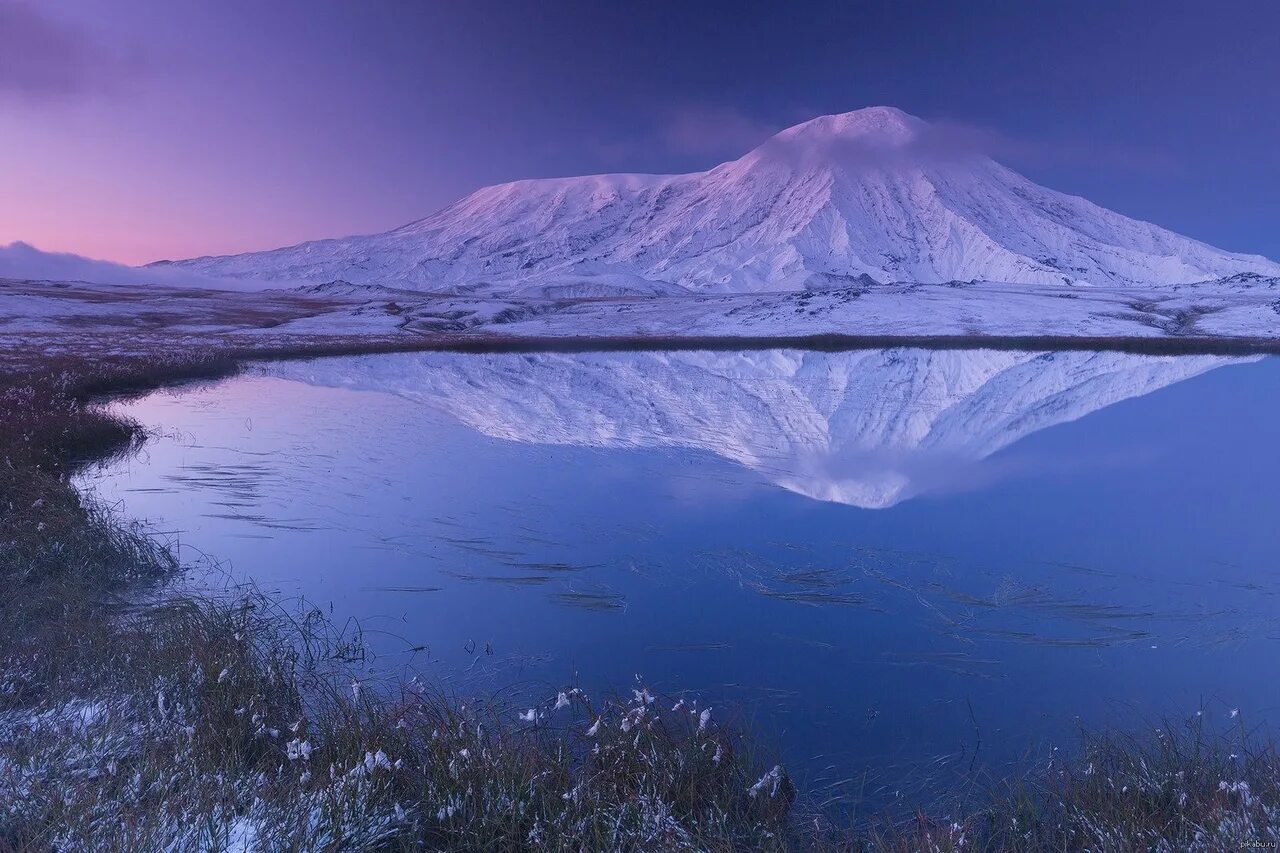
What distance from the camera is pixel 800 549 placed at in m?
12.2

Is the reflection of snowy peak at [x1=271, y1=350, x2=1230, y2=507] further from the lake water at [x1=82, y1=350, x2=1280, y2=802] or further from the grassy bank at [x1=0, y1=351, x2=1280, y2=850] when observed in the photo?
the grassy bank at [x1=0, y1=351, x2=1280, y2=850]

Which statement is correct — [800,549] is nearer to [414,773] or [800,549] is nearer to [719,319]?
[414,773]

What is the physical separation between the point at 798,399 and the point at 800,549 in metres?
16.6

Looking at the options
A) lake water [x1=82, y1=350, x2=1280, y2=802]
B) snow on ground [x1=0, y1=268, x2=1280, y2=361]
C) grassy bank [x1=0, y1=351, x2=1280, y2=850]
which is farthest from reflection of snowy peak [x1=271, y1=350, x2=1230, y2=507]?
snow on ground [x1=0, y1=268, x2=1280, y2=361]

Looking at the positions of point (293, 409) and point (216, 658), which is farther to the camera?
point (293, 409)

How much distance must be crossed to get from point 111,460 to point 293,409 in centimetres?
829

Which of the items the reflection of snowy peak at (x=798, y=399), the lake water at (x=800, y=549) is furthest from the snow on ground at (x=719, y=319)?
the lake water at (x=800, y=549)

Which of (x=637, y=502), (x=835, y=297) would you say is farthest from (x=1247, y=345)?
(x=637, y=502)

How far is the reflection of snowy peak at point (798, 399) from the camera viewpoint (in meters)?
19.0

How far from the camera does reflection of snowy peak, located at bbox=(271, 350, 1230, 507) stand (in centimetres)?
1898

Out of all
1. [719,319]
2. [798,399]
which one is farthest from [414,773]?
[719,319]

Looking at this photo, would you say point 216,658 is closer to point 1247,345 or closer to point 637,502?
point 637,502

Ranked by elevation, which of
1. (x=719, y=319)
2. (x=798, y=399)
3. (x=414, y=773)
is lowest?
(x=414, y=773)

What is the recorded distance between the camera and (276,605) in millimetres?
9891
